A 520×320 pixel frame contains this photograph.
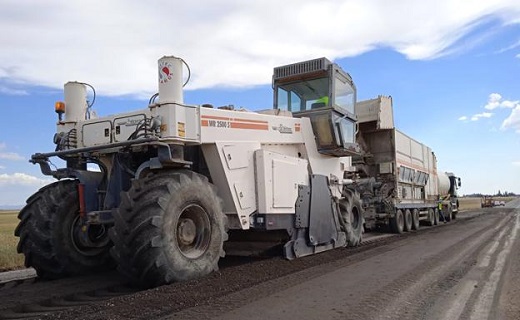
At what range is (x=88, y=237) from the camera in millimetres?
7465

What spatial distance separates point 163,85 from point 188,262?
244 cm

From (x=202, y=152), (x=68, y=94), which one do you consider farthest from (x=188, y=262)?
(x=68, y=94)

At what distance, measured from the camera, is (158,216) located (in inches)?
227

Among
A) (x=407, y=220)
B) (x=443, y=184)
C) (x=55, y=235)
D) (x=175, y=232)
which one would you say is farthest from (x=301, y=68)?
(x=443, y=184)

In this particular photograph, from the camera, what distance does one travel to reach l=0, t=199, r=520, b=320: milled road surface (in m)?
4.91

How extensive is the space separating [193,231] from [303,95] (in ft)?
16.1

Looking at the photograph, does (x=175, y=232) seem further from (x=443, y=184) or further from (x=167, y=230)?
(x=443, y=184)

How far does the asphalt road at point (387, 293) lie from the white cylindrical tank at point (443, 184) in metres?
17.4

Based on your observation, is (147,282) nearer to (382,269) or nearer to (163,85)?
(163,85)

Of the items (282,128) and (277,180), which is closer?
(277,180)

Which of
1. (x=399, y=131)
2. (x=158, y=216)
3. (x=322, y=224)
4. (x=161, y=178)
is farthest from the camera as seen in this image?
(x=399, y=131)

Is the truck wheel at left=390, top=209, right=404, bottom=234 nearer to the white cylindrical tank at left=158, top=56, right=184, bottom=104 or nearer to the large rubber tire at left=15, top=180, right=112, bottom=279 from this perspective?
the large rubber tire at left=15, top=180, right=112, bottom=279

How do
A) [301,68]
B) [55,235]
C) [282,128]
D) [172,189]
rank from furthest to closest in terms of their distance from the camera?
[301,68], [282,128], [55,235], [172,189]

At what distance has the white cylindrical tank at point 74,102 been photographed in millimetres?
7738
